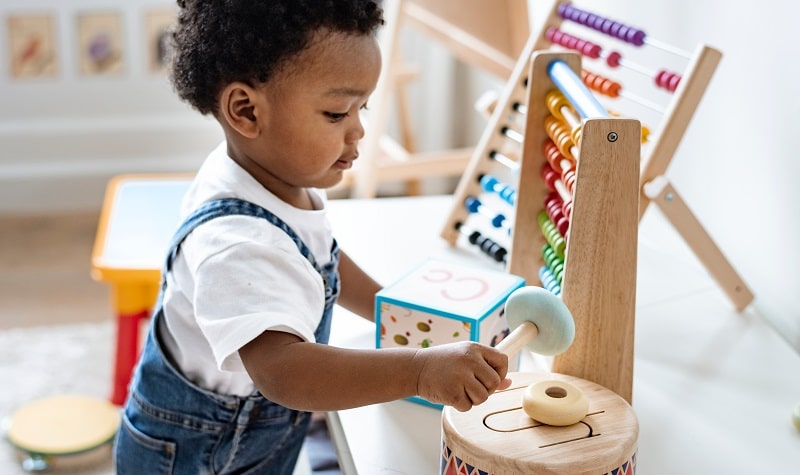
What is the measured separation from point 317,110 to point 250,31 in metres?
0.08

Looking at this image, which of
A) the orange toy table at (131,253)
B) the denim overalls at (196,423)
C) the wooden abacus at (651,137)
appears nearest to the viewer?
the denim overalls at (196,423)

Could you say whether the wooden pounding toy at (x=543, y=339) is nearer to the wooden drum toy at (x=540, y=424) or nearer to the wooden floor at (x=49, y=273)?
the wooden drum toy at (x=540, y=424)

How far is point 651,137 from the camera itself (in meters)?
1.09

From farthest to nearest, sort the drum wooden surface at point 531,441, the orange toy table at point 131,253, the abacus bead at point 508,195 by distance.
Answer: the orange toy table at point 131,253
the abacus bead at point 508,195
the drum wooden surface at point 531,441

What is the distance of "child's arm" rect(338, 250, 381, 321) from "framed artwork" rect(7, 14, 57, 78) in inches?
71.5

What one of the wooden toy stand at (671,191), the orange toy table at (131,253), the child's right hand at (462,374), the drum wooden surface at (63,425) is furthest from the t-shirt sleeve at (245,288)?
the drum wooden surface at (63,425)

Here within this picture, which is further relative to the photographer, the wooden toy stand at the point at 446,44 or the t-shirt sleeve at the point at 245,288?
the wooden toy stand at the point at 446,44

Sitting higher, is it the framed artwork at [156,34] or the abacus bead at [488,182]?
the abacus bead at [488,182]

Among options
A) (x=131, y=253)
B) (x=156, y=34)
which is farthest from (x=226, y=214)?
(x=156, y=34)

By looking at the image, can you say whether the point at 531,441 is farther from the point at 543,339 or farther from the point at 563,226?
the point at 563,226

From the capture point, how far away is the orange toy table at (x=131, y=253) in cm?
162

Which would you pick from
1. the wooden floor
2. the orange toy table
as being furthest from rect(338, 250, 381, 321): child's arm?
the wooden floor

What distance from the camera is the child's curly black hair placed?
0.78m

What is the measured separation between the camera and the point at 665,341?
1.01m
